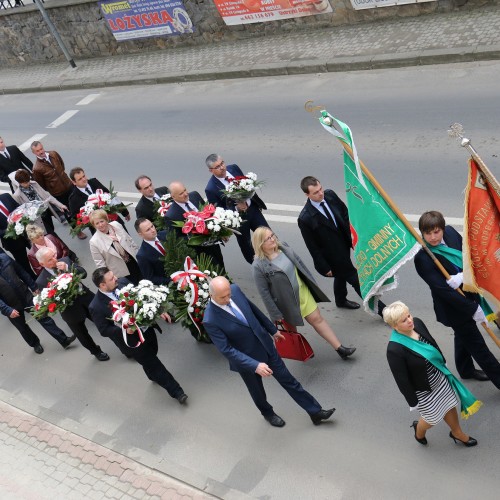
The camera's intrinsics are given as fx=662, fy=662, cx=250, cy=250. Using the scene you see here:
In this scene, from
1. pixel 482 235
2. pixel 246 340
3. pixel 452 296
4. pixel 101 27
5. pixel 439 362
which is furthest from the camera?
pixel 101 27

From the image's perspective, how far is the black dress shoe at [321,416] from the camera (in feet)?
21.3

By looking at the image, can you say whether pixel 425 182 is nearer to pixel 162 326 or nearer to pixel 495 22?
pixel 162 326

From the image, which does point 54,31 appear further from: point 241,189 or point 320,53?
point 241,189

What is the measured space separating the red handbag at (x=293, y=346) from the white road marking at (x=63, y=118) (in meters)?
13.0

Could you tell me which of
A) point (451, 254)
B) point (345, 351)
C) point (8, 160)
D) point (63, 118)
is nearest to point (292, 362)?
point (345, 351)

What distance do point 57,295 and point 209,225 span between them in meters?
2.00

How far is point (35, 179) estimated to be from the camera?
11297 millimetres

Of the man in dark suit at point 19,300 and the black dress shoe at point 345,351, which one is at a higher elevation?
the man in dark suit at point 19,300

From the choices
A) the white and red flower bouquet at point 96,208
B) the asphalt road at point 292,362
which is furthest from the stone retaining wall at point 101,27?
the white and red flower bouquet at point 96,208

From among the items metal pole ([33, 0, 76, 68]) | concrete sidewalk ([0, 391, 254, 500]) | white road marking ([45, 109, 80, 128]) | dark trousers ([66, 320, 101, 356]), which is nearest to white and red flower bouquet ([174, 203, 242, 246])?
dark trousers ([66, 320, 101, 356])

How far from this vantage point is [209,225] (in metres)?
7.79

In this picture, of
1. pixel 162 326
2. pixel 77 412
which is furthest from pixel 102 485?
pixel 162 326

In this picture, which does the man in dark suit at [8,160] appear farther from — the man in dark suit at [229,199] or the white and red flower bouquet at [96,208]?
the man in dark suit at [229,199]

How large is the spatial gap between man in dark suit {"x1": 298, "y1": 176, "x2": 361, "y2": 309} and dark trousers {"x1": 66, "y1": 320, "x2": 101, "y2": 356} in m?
3.13
